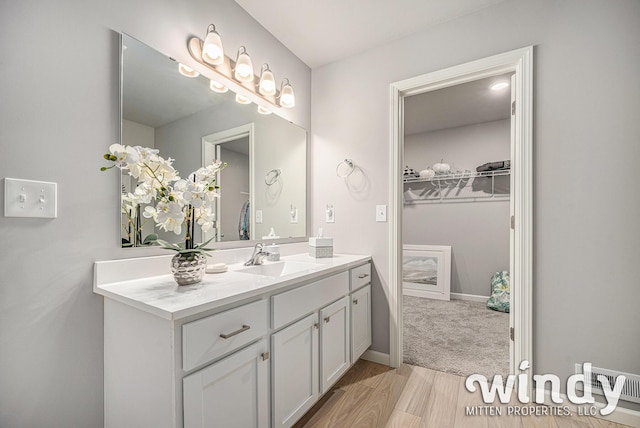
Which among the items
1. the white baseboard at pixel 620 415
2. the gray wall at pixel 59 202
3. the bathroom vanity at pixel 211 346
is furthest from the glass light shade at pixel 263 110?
the white baseboard at pixel 620 415

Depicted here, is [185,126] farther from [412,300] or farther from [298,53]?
[412,300]

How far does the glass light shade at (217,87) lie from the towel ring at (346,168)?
105cm

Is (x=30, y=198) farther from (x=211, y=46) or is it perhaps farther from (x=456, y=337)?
(x=456, y=337)

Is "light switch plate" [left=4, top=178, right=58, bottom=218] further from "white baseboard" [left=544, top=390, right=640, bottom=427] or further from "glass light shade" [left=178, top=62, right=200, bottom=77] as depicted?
"white baseboard" [left=544, top=390, right=640, bottom=427]

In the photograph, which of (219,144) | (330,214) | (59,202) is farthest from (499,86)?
(59,202)

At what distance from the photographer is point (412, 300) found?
3803 millimetres

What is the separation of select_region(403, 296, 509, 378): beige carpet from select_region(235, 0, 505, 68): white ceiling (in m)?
2.50

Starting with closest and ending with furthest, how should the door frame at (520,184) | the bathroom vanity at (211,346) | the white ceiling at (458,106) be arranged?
the bathroom vanity at (211,346)
the door frame at (520,184)
the white ceiling at (458,106)

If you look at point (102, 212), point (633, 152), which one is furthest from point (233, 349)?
point (633, 152)

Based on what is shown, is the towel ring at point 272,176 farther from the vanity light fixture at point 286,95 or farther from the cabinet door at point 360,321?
the cabinet door at point 360,321

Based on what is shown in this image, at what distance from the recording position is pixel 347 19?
6.45 feet

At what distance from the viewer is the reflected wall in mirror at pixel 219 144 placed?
1.30 meters

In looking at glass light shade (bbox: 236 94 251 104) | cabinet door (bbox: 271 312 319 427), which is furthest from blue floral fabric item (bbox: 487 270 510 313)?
glass light shade (bbox: 236 94 251 104)

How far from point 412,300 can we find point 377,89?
2.78 m
